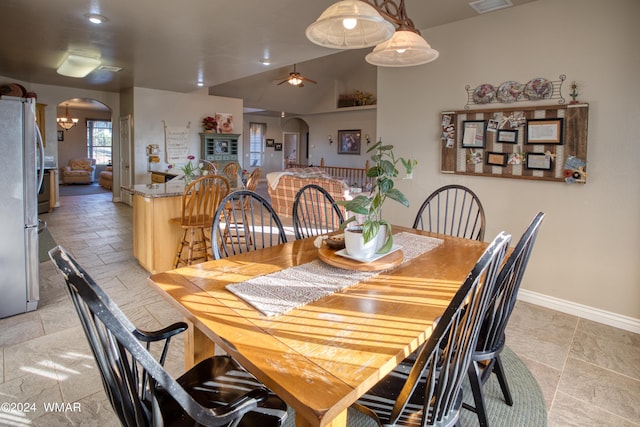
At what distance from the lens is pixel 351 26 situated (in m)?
1.72

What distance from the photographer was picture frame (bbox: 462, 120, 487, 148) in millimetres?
3451

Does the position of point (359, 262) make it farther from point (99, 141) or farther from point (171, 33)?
point (99, 141)

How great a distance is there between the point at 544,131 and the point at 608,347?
5.46 ft

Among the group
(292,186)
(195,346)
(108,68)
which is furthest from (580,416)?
(108,68)

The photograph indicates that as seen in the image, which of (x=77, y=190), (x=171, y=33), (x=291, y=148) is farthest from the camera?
(x=291, y=148)

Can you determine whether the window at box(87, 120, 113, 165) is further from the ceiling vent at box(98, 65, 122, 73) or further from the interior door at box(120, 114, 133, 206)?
the ceiling vent at box(98, 65, 122, 73)

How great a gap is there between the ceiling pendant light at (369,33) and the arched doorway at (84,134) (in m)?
13.3

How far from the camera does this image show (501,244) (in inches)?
45.7

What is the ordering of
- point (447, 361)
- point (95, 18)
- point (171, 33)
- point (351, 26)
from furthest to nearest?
1. point (171, 33)
2. point (95, 18)
3. point (351, 26)
4. point (447, 361)

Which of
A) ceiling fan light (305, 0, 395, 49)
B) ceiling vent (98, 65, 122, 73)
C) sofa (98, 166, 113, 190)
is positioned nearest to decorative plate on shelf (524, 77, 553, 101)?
ceiling fan light (305, 0, 395, 49)

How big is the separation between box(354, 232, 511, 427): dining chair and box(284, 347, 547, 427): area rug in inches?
28.0

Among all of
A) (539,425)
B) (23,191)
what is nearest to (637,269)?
(539,425)

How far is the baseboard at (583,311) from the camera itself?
9.40 ft

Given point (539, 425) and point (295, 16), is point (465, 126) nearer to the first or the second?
point (295, 16)
